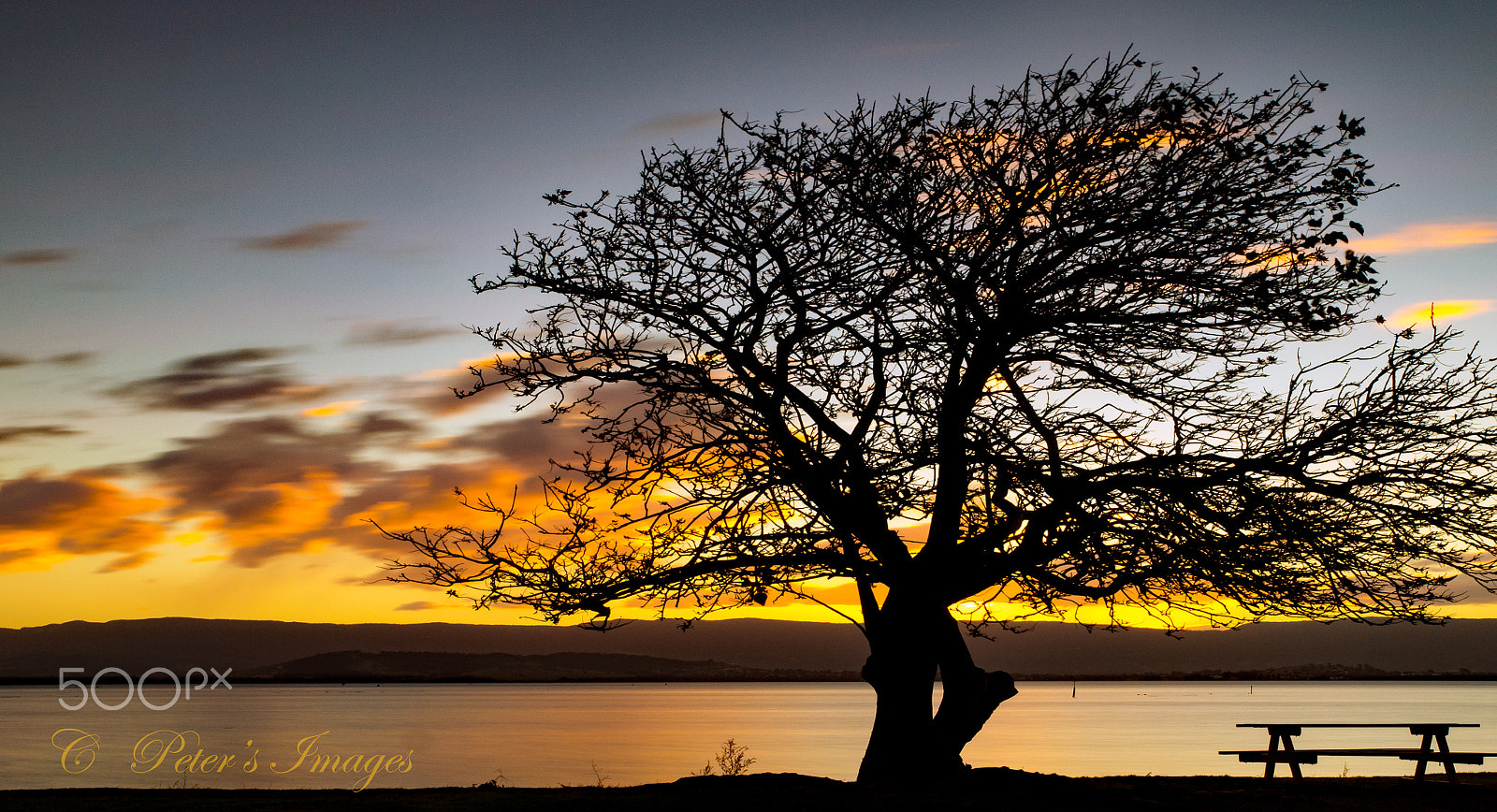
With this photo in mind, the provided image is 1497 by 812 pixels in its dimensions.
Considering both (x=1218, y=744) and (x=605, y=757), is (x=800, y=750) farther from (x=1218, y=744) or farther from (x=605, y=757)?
(x=1218, y=744)

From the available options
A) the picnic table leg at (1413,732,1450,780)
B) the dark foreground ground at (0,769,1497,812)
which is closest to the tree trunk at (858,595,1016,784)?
the dark foreground ground at (0,769,1497,812)

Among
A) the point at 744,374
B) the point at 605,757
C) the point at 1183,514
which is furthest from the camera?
the point at 605,757

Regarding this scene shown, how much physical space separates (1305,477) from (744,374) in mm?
5607

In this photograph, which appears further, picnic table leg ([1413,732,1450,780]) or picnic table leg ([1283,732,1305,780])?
picnic table leg ([1283,732,1305,780])

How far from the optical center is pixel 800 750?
6556 cm

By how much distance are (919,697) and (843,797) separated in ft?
5.50

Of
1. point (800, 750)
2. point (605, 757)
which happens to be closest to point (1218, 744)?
point (800, 750)

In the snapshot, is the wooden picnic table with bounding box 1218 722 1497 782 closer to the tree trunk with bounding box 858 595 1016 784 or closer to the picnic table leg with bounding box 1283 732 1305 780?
the picnic table leg with bounding box 1283 732 1305 780

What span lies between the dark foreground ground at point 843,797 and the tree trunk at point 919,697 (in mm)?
488

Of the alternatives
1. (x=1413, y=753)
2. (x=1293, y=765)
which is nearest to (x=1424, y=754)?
(x=1413, y=753)

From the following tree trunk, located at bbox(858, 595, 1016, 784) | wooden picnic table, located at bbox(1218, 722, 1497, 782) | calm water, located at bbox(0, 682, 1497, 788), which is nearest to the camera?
tree trunk, located at bbox(858, 595, 1016, 784)

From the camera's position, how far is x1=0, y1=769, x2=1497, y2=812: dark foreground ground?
1084cm

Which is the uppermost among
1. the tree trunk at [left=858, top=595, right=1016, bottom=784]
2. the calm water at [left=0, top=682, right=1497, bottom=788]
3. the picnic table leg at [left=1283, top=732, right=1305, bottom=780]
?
the tree trunk at [left=858, top=595, right=1016, bottom=784]

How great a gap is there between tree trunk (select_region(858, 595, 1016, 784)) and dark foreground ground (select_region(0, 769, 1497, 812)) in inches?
19.2
